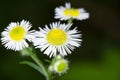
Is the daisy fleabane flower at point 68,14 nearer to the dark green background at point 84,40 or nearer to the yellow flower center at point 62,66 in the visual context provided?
the yellow flower center at point 62,66

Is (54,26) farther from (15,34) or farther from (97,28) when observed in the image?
(97,28)

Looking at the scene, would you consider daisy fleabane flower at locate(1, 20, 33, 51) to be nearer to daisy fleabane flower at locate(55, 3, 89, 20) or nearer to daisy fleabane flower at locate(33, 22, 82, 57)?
daisy fleabane flower at locate(33, 22, 82, 57)

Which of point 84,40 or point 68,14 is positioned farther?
point 84,40

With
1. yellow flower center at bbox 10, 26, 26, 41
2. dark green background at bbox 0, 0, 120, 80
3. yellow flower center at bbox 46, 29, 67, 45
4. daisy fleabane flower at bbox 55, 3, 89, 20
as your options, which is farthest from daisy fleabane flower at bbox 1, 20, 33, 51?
dark green background at bbox 0, 0, 120, 80

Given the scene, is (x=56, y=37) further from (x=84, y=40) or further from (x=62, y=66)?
(x=84, y=40)

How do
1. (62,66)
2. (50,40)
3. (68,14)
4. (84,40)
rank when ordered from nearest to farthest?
(62,66), (50,40), (68,14), (84,40)

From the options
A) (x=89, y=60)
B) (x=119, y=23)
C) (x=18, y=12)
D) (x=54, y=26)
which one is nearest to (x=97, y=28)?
(x=119, y=23)

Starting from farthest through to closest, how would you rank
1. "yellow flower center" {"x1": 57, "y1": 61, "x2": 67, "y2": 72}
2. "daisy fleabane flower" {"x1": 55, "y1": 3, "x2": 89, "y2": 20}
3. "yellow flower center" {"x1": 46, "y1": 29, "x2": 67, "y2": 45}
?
"daisy fleabane flower" {"x1": 55, "y1": 3, "x2": 89, "y2": 20} < "yellow flower center" {"x1": 46, "y1": 29, "x2": 67, "y2": 45} < "yellow flower center" {"x1": 57, "y1": 61, "x2": 67, "y2": 72}

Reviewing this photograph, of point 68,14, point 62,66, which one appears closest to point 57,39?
point 62,66
